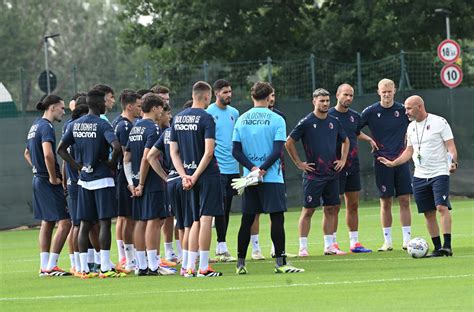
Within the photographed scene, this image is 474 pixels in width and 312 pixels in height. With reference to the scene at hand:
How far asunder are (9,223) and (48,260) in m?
13.0

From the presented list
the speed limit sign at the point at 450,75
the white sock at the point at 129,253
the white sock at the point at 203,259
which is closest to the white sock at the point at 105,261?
the white sock at the point at 129,253

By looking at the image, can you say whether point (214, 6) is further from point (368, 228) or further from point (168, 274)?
point (168, 274)

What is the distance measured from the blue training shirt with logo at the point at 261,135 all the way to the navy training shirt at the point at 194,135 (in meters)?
0.47

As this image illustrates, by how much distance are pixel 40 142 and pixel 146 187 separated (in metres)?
1.80

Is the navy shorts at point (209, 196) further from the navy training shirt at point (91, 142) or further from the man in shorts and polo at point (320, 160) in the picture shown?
the man in shorts and polo at point (320, 160)

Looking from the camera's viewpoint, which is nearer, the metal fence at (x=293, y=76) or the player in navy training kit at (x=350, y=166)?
the player in navy training kit at (x=350, y=166)

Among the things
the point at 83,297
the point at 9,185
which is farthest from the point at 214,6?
the point at 83,297

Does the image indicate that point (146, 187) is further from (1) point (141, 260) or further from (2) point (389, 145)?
(2) point (389, 145)

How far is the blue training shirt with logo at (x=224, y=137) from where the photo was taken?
17.5 metres

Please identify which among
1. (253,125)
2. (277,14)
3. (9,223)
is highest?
(277,14)

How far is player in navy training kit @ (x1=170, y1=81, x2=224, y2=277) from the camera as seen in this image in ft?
48.6

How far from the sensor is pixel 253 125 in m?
15.1

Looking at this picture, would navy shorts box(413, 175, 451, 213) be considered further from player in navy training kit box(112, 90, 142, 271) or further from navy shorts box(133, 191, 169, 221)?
player in navy training kit box(112, 90, 142, 271)

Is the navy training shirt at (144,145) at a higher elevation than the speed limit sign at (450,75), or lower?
lower
